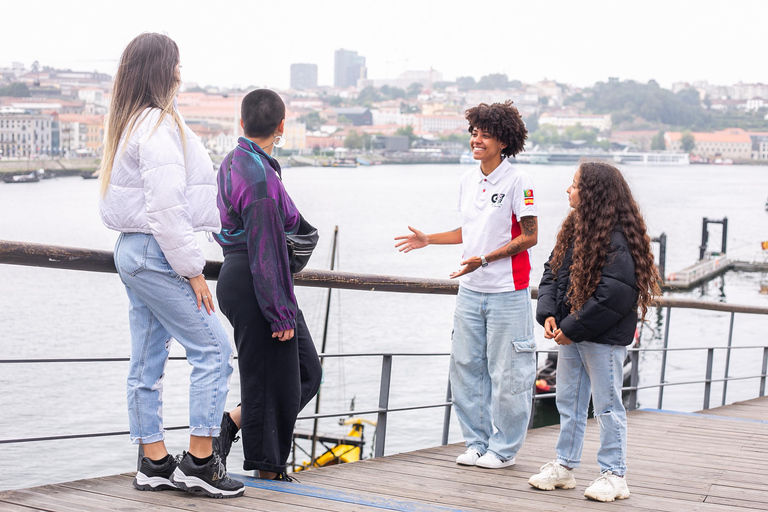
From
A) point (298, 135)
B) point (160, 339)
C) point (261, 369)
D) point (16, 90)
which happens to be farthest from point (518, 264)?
point (298, 135)

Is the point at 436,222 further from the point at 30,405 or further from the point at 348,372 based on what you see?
Result: the point at 30,405

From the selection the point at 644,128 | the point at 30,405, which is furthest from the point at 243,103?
the point at 644,128

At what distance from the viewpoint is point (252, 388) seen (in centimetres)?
267

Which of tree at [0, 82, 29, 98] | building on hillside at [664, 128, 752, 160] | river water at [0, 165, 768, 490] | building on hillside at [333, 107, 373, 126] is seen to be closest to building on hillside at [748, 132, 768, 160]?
building on hillside at [664, 128, 752, 160]

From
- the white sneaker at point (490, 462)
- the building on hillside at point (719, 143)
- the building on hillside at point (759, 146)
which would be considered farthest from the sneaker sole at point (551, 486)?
the building on hillside at point (759, 146)

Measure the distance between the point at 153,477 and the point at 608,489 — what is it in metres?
1.55

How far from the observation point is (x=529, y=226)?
10.6 feet

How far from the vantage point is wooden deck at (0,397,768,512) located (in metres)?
2.36

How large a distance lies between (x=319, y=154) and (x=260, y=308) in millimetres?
163023

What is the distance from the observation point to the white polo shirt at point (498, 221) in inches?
128

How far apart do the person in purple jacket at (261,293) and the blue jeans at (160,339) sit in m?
0.14

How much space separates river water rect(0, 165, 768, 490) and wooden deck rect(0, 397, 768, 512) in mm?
985

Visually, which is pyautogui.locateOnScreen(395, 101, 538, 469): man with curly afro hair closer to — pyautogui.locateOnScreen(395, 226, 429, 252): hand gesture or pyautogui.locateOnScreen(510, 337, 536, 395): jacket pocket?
pyautogui.locateOnScreen(510, 337, 536, 395): jacket pocket

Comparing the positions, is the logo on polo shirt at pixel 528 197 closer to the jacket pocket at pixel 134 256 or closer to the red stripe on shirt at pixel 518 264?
the red stripe on shirt at pixel 518 264
